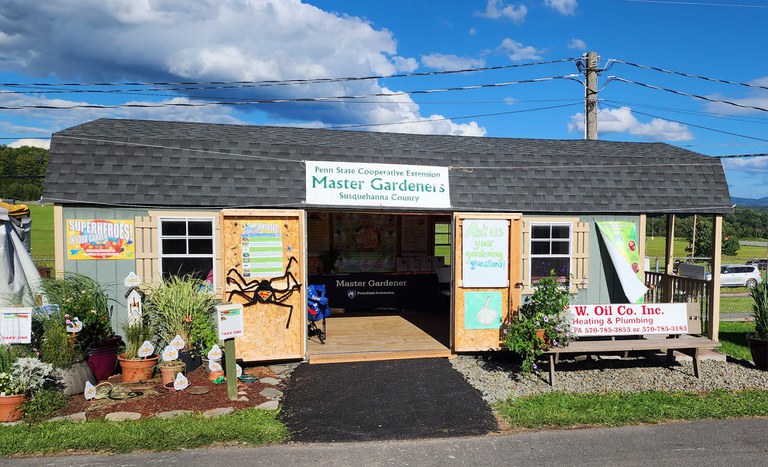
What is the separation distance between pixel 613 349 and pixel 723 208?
3.92m

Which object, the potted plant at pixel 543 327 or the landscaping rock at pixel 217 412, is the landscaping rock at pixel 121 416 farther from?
the potted plant at pixel 543 327

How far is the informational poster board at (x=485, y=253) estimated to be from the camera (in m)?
8.61

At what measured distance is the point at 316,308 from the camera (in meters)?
9.95

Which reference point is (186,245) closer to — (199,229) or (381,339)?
(199,229)

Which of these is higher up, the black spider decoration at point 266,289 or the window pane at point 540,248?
the window pane at point 540,248

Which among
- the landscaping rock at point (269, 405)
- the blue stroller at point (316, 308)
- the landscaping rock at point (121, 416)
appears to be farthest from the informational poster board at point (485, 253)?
the landscaping rock at point (121, 416)

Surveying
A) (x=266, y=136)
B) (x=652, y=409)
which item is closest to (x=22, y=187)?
(x=266, y=136)

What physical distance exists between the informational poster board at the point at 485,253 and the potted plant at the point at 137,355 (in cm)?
473

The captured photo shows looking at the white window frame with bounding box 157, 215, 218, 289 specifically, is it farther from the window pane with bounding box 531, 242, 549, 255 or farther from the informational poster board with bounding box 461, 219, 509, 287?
the window pane with bounding box 531, 242, 549, 255

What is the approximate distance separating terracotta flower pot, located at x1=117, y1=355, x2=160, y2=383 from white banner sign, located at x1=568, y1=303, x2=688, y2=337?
6036mm

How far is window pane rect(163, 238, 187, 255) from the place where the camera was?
26.7 feet

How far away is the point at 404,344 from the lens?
30.7 ft

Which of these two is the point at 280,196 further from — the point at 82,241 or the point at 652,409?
the point at 652,409

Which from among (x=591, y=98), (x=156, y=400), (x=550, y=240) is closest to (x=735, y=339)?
(x=550, y=240)
